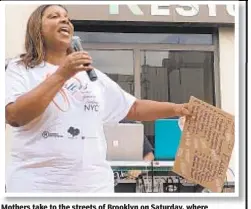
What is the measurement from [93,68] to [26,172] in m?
0.69

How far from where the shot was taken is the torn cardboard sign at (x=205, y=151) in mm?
3537

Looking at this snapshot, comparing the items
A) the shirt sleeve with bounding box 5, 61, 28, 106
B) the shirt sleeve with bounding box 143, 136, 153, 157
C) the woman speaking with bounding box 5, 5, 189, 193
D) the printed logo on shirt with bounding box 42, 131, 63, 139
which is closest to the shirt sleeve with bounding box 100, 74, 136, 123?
the woman speaking with bounding box 5, 5, 189, 193

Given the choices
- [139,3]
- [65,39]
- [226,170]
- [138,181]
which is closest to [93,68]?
[65,39]

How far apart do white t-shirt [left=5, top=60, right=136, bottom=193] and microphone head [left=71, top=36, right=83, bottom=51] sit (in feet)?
0.51

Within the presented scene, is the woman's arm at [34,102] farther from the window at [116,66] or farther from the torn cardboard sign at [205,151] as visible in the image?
the torn cardboard sign at [205,151]

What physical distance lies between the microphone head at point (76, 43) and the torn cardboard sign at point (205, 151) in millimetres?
767

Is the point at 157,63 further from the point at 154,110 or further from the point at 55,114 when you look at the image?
the point at 55,114

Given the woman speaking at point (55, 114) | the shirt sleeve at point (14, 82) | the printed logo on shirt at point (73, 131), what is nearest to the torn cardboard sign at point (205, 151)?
the woman speaking at point (55, 114)

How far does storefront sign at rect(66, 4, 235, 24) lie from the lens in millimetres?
3541

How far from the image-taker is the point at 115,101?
3.61 metres

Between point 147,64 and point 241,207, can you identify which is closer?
point 241,207

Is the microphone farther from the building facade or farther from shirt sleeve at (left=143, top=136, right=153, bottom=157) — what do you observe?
shirt sleeve at (left=143, top=136, right=153, bottom=157)

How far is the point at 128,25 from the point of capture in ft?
12.1

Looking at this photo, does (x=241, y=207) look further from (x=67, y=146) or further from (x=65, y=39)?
(x=65, y=39)
